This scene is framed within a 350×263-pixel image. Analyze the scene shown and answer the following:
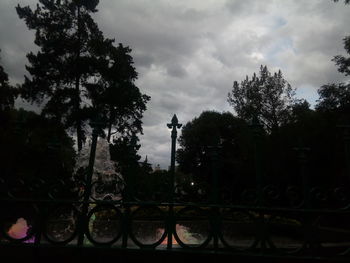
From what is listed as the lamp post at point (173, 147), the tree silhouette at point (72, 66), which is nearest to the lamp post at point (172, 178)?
the lamp post at point (173, 147)

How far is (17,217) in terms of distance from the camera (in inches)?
128

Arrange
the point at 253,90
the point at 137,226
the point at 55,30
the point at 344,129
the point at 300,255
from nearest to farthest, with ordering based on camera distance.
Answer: the point at 300,255, the point at 344,129, the point at 137,226, the point at 55,30, the point at 253,90

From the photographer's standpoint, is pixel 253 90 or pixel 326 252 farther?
pixel 253 90

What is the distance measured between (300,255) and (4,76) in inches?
875

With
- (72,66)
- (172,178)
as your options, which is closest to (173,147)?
(172,178)

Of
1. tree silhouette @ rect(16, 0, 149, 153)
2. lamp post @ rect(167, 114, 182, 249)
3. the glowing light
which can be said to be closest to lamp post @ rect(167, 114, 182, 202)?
lamp post @ rect(167, 114, 182, 249)

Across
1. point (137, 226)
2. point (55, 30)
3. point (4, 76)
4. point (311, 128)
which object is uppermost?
point (55, 30)

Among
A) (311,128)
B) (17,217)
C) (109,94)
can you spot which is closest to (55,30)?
(109,94)

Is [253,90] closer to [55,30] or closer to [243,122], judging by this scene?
[243,122]

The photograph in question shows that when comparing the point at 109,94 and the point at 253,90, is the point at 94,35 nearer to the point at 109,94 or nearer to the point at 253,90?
the point at 109,94

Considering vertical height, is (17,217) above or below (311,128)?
below

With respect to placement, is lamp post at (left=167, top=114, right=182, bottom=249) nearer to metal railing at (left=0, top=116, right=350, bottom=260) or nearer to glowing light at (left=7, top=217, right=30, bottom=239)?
metal railing at (left=0, top=116, right=350, bottom=260)

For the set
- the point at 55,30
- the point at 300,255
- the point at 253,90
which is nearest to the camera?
the point at 300,255

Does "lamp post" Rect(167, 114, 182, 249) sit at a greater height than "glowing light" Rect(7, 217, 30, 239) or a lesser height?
greater
